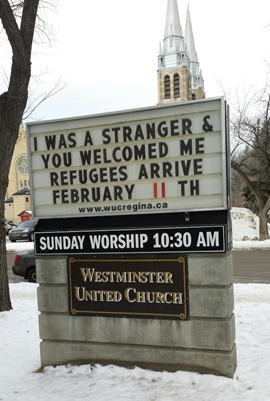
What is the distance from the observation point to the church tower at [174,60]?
302ft

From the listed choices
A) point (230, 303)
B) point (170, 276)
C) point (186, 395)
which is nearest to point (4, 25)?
point (170, 276)

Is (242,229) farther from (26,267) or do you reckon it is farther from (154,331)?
(154,331)

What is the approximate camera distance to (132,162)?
4637mm

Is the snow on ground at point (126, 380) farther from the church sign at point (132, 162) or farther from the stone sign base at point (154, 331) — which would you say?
the church sign at point (132, 162)

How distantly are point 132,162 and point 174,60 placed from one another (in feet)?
327

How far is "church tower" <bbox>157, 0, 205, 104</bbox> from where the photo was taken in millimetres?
92062

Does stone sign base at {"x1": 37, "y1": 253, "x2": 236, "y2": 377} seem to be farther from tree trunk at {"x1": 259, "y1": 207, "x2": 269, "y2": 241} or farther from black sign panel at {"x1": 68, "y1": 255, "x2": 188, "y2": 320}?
tree trunk at {"x1": 259, "y1": 207, "x2": 269, "y2": 241}

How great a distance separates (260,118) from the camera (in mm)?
22047

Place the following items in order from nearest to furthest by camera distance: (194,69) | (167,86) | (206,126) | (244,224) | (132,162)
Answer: (206,126), (132,162), (244,224), (167,86), (194,69)

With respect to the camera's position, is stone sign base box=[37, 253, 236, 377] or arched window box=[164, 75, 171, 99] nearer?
stone sign base box=[37, 253, 236, 377]

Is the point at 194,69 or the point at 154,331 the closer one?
the point at 154,331

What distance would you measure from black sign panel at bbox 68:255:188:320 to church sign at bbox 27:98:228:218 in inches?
24.9

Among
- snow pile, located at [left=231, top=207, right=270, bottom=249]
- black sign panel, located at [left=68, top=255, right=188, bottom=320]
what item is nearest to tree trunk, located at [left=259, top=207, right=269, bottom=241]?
snow pile, located at [left=231, top=207, right=270, bottom=249]

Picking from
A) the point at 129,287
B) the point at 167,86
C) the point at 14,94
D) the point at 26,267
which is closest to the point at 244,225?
the point at 26,267
